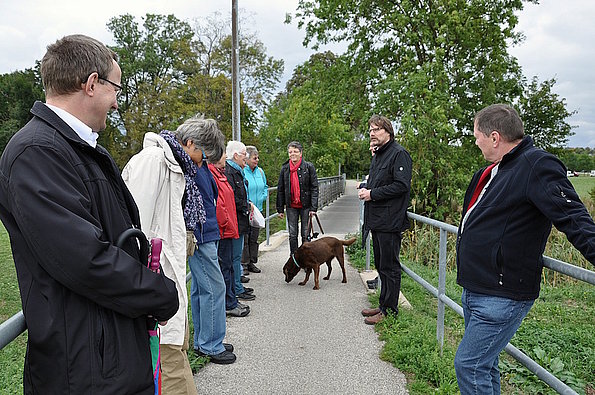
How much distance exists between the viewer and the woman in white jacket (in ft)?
9.14

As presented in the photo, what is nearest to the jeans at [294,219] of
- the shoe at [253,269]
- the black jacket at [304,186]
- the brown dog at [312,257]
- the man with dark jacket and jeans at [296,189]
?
the man with dark jacket and jeans at [296,189]

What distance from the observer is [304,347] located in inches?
182

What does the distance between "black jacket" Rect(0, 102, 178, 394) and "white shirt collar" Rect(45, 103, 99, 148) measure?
0.04 meters

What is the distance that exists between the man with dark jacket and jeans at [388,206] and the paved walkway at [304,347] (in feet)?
1.75

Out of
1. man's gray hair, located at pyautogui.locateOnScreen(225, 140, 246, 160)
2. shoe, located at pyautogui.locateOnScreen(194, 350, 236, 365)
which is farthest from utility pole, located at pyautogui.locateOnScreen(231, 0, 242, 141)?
shoe, located at pyautogui.locateOnScreen(194, 350, 236, 365)

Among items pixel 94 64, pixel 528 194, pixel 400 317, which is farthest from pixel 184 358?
pixel 400 317

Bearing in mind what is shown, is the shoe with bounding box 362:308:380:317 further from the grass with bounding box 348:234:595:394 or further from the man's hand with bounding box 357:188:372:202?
the man's hand with bounding box 357:188:372:202

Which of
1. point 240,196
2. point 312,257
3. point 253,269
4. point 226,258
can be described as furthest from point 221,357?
point 253,269

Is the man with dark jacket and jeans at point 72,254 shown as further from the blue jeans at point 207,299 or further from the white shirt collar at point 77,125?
the blue jeans at point 207,299

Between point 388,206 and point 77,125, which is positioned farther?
point 388,206

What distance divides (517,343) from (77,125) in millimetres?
4896

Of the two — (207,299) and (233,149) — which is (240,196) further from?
(207,299)

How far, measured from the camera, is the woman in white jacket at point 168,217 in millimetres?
2785

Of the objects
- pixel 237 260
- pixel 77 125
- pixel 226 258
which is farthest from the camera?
pixel 237 260
